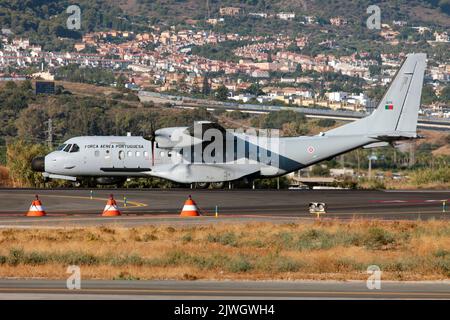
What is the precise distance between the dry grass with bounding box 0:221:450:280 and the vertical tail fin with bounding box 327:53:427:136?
1923cm

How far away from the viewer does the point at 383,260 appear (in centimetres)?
3136

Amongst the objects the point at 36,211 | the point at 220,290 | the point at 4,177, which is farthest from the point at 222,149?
the point at 220,290

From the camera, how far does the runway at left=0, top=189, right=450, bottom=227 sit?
135ft

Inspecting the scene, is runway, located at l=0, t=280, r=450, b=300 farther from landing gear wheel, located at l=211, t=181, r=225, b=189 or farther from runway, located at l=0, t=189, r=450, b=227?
landing gear wheel, located at l=211, t=181, r=225, b=189

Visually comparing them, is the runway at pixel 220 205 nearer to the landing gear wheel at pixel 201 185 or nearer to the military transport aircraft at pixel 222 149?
the military transport aircraft at pixel 222 149

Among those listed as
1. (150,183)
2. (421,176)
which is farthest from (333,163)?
(150,183)

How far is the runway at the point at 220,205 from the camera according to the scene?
4125 centimetres

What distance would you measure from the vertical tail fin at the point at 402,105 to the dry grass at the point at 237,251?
63.1 feet

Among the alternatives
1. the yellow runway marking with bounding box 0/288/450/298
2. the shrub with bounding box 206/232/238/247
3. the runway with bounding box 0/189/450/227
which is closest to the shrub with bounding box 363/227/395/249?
the shrub with bounding box 206/232/238/247

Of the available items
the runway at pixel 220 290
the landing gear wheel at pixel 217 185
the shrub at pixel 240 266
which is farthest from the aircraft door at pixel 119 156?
the runway at pixel 220 290

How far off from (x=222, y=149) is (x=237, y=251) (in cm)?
2537
